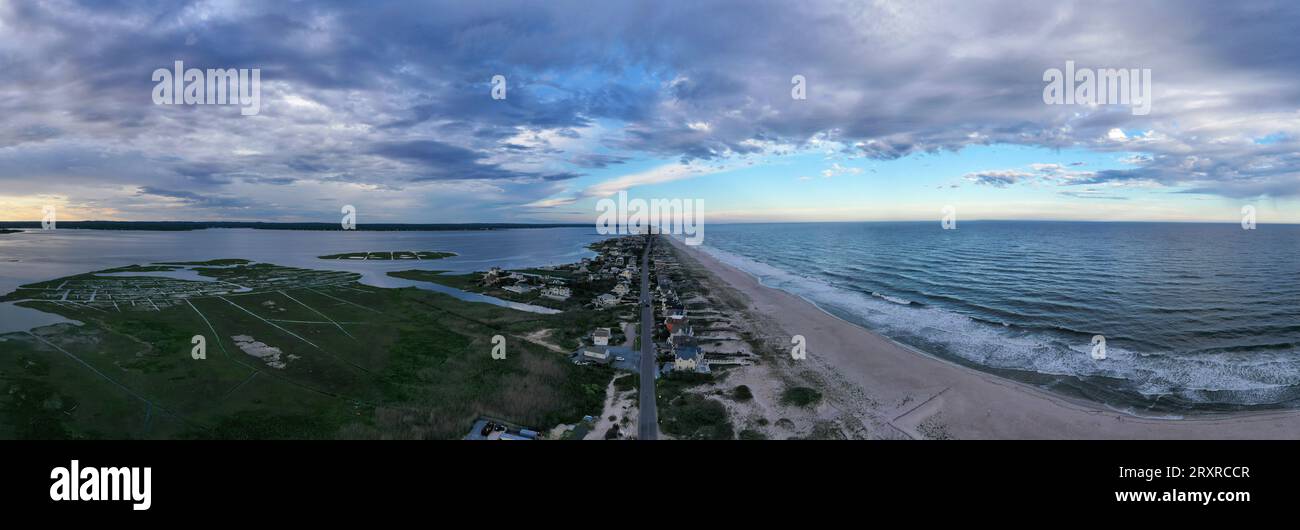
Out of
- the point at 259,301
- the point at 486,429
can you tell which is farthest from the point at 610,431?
the point at 259,301

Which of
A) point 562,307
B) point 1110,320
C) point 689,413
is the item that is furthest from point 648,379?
point 1110,320

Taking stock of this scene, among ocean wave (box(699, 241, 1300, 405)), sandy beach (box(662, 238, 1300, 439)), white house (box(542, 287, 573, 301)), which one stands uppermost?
white house (box(542, 287, 573, 301))

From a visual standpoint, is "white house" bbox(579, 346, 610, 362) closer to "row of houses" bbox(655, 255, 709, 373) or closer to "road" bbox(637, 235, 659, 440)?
"road" bbox(637, 235, 659, 440)

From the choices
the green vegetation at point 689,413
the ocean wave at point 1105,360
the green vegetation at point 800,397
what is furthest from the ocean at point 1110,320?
the green vegetation at point 689,413

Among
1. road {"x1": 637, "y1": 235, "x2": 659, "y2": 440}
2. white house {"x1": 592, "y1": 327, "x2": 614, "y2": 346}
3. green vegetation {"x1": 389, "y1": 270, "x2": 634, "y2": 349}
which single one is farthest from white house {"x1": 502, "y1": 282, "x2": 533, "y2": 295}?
white house {"x1": 592, "y1": 327, "x2": 614, "y2": 346}

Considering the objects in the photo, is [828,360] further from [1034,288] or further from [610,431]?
[1034,288]

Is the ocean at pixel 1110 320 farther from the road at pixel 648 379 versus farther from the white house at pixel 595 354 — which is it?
the white house at pixel 595 354
